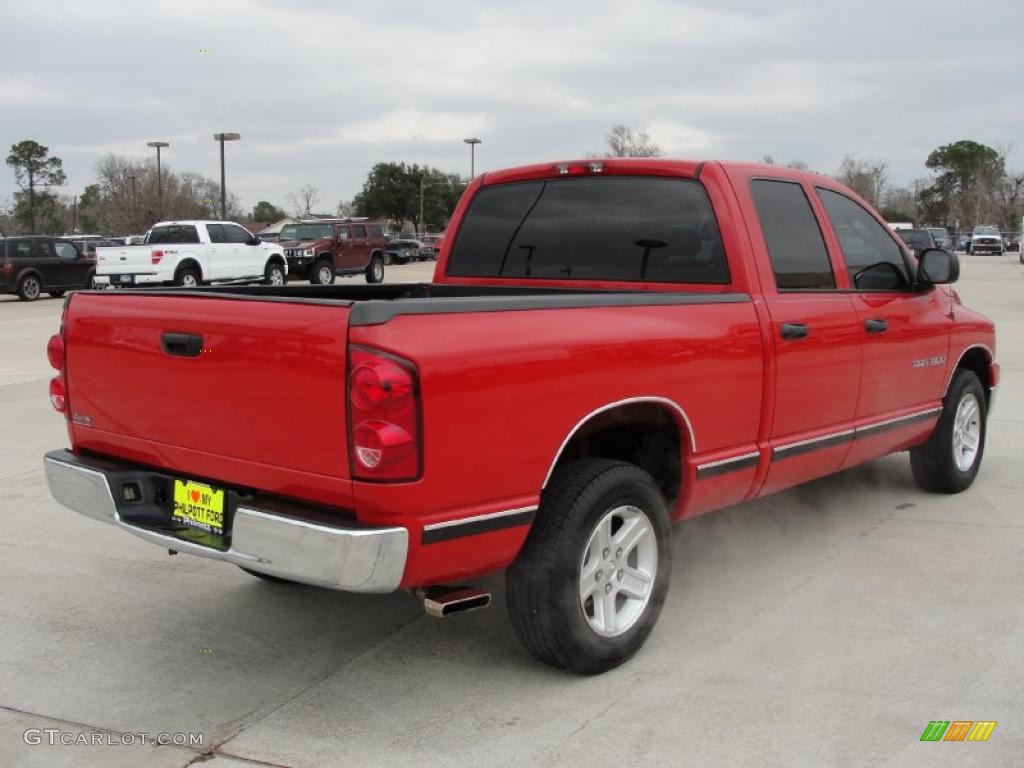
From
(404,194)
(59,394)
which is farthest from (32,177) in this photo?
(59,394)

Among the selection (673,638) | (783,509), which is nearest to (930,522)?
(783,509)

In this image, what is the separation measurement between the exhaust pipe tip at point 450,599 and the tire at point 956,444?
140 inches

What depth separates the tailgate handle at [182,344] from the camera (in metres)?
3.45

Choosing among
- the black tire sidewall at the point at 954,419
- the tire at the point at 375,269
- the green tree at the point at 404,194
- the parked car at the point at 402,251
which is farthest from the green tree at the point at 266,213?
the black tire sidewall at the point at 954,419

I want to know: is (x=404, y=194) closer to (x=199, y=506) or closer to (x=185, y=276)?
(x=185, y=276)

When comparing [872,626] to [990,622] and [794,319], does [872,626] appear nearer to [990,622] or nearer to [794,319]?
[990,622]

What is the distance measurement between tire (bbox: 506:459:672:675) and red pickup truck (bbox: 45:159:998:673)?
0.01m

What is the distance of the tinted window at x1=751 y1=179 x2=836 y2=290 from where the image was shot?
4680 millimetres

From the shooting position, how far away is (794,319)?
14.9 ft

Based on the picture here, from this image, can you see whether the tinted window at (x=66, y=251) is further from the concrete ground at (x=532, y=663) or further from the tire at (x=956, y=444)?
the tire at (x=956, y=444)

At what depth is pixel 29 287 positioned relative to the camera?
2661cm

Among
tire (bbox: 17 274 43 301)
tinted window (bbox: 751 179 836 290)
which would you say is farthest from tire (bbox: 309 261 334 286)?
tinted window (bbox: 751 179 836 290)

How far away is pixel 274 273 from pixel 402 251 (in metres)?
26.2

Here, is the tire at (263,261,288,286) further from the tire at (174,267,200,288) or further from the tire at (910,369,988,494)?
the tire at (910,369,988,494)
